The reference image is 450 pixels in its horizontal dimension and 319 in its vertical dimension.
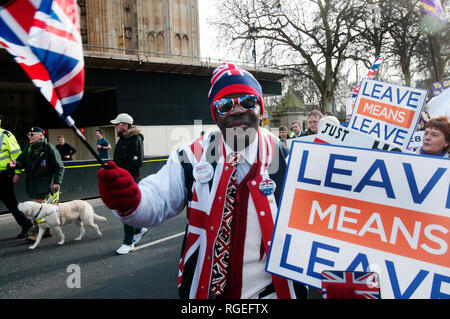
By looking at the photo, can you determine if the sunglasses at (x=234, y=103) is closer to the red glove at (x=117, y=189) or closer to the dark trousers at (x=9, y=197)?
the red glove at (x=117, y=189)

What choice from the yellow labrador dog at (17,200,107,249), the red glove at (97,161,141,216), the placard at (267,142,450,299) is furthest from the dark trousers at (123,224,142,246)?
the placard at (267,142,450,299)

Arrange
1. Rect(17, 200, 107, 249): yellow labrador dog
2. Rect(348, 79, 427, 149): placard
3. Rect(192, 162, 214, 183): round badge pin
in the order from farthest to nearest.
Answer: Rect(17, 200, 107, 249): yellow labrador dog
Rect(348, 79, 427, 149): placard
Rect(192, 162, 214, 183): round badge pin

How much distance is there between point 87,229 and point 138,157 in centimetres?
228

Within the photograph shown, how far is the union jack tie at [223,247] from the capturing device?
1701 millimetres

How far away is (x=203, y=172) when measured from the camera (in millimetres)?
1829

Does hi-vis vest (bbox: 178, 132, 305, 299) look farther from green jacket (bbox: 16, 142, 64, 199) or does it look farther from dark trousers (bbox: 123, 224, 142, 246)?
green jacket (bbox: 16, 142, 64, 199)

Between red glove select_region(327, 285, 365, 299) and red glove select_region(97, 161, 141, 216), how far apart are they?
0.93 meters

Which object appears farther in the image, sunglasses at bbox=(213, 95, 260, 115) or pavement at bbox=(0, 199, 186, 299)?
pavement at bbox=(0, 199, 186, 299)

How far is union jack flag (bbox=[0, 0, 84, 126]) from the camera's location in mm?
1268

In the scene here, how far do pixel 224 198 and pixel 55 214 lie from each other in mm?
4568

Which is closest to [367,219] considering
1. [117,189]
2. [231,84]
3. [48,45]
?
[231,84]

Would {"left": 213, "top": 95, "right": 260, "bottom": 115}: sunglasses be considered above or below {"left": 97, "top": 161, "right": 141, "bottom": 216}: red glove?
above

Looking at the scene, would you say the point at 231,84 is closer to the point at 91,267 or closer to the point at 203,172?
the point at 203,172

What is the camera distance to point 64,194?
9.41 metres
